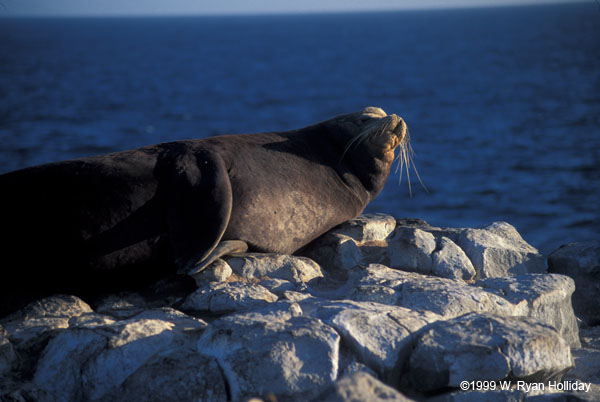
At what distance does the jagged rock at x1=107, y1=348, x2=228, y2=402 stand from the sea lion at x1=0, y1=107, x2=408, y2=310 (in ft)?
3.70

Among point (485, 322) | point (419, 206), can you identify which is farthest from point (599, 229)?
point (485, 322)

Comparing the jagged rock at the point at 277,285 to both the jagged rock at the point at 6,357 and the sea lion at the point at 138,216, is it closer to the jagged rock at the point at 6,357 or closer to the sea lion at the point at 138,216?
the sea lion at the point at 138,216

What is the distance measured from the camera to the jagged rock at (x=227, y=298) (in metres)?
4.33

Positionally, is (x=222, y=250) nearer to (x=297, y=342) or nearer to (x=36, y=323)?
(x=36, y=323)

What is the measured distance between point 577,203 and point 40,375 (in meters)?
16.4

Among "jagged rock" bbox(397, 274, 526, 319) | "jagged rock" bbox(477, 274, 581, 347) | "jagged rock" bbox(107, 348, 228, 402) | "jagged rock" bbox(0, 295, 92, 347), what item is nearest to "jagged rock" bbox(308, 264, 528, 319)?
"jagged rock" bbox(397, 274, 526, 319)

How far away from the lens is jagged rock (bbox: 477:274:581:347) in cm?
456

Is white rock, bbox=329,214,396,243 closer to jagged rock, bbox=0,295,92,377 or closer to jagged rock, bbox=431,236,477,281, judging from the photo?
jagged rock, bbox=431,236,477,281

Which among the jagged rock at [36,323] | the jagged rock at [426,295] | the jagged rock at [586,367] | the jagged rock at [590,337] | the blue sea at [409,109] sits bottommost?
the blue sea at [409,109]

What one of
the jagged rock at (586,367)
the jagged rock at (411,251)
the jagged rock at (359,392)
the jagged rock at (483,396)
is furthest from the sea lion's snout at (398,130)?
the jagged rock at (359,392)

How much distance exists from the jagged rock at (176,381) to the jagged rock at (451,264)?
8.21ft

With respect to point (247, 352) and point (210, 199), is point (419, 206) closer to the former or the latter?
point (210, 199)

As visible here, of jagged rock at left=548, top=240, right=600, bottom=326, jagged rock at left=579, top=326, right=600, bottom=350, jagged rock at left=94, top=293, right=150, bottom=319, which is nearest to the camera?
jagged rock at left=94, top=293, right=150, bottom=319

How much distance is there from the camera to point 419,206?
1789 cm
